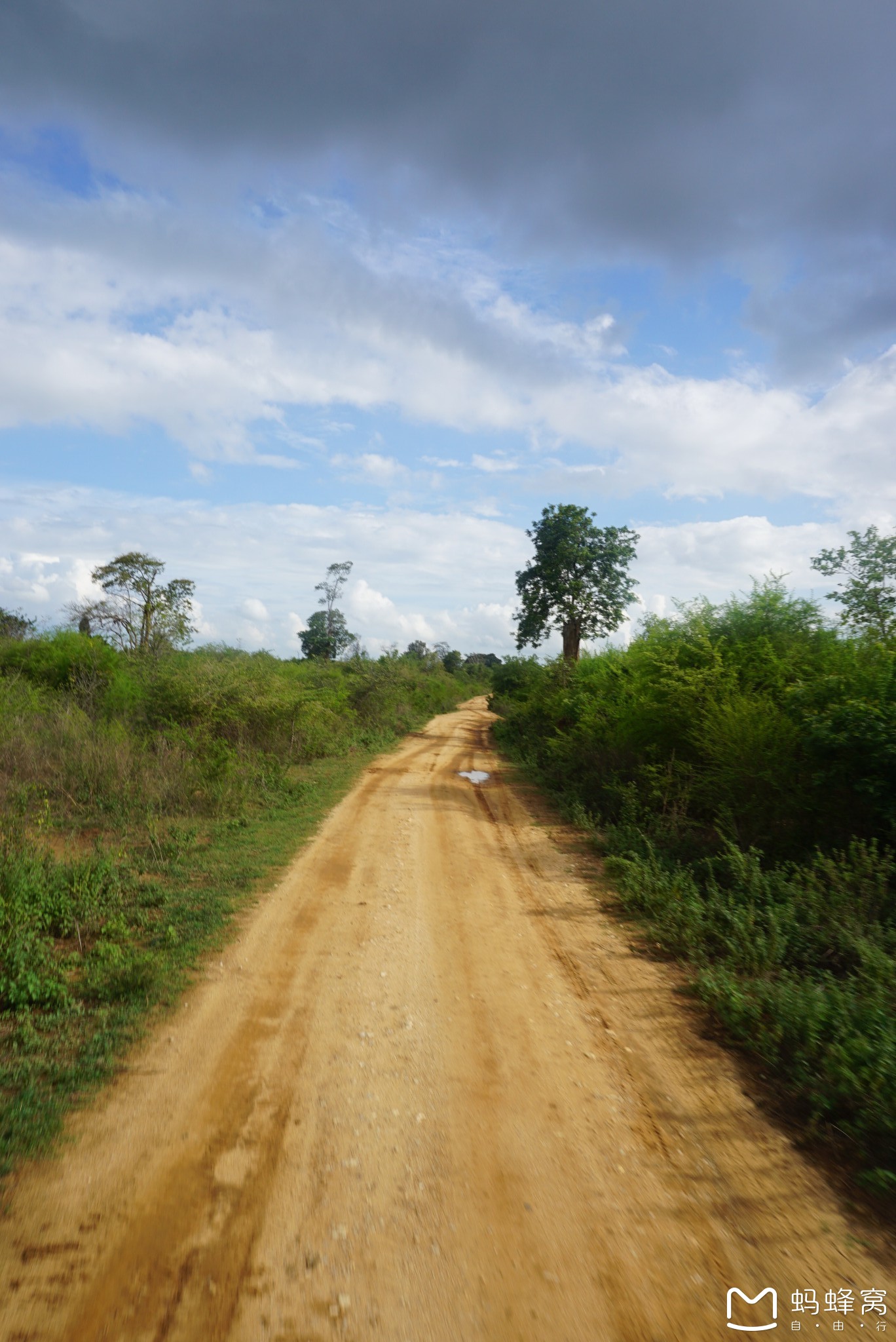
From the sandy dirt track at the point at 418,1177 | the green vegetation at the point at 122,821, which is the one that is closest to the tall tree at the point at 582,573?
the green vegetation at the point at 122,821

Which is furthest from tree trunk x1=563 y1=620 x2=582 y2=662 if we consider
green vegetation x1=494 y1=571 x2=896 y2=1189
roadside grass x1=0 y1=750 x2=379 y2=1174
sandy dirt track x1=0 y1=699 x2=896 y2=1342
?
sandy dirt track x1=0 y1=699 x2=896 y2=1342

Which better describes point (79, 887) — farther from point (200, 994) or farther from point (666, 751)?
point (666, 751)

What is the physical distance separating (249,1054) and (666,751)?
8855 millimetres

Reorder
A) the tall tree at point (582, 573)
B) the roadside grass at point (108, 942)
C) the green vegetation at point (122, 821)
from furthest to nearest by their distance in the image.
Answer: the tall tree at point (582, 573) → the green vegetation at point (122, 821) → the roadside grass at point (108, 942)

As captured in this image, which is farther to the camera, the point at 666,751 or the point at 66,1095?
the point at 666,751

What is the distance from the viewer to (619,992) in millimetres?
5992

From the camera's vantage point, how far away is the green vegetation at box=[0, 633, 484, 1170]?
16.2ft

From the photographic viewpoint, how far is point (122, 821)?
997cm

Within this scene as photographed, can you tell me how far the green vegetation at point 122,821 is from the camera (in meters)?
A: 4.95

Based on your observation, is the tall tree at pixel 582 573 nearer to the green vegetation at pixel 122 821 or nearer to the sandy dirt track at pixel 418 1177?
the green vegetation at pixel 122 821

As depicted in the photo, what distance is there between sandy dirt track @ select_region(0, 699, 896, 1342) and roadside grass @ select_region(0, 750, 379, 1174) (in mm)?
279

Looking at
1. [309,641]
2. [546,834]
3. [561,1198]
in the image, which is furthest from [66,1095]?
[309,641]

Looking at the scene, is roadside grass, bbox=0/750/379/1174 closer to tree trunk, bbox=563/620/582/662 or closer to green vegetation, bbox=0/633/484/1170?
green vegetation, bbox=0/633/484/1170

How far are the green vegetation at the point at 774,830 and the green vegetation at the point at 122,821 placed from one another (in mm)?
4667
